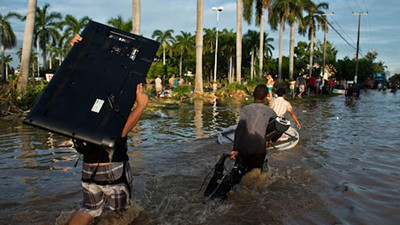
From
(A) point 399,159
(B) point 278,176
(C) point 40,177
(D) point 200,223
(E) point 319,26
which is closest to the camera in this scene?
(D) point 200,223

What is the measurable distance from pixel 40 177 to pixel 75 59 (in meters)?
3.46

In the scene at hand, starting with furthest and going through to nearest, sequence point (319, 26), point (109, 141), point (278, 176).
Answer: point (319, 26) → point (278, 176) → point (109, 141)

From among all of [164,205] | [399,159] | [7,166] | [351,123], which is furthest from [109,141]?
[351,123]

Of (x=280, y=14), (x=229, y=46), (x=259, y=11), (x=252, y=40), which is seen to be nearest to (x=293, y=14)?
(x=280, y=14)

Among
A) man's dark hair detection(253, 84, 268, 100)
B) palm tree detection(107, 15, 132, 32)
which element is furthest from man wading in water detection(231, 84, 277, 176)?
palm tree detection(107, 15, 132, 32)

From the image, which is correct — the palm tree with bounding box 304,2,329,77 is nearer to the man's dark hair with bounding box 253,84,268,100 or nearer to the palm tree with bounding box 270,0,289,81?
Result: the palm tree with bounding box 270,0,289,81

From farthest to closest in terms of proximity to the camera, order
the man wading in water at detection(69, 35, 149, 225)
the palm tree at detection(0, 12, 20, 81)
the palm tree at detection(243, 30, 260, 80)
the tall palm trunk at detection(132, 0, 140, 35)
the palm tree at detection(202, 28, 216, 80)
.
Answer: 1. the palm tree at detection(202, 28, 216, 80)
2. the palm tree at detection(243, 30, 260, 80)
3. the palm tree at detection(0, 12, 20, 81)
4. the tall palm trunk at detection(132, 0, 140, 35)
5. the man wading in water at detection(69, 35, 149, 225)

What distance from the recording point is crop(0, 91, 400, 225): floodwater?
4.32 metres

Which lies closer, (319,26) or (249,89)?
(249,89)

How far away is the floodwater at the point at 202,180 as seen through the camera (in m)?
4.32

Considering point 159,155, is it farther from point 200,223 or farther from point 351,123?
point 351,123

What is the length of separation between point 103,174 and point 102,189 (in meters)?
0.16

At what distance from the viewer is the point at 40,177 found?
5.72m

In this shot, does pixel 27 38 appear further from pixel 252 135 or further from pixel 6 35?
pixel 6 35
